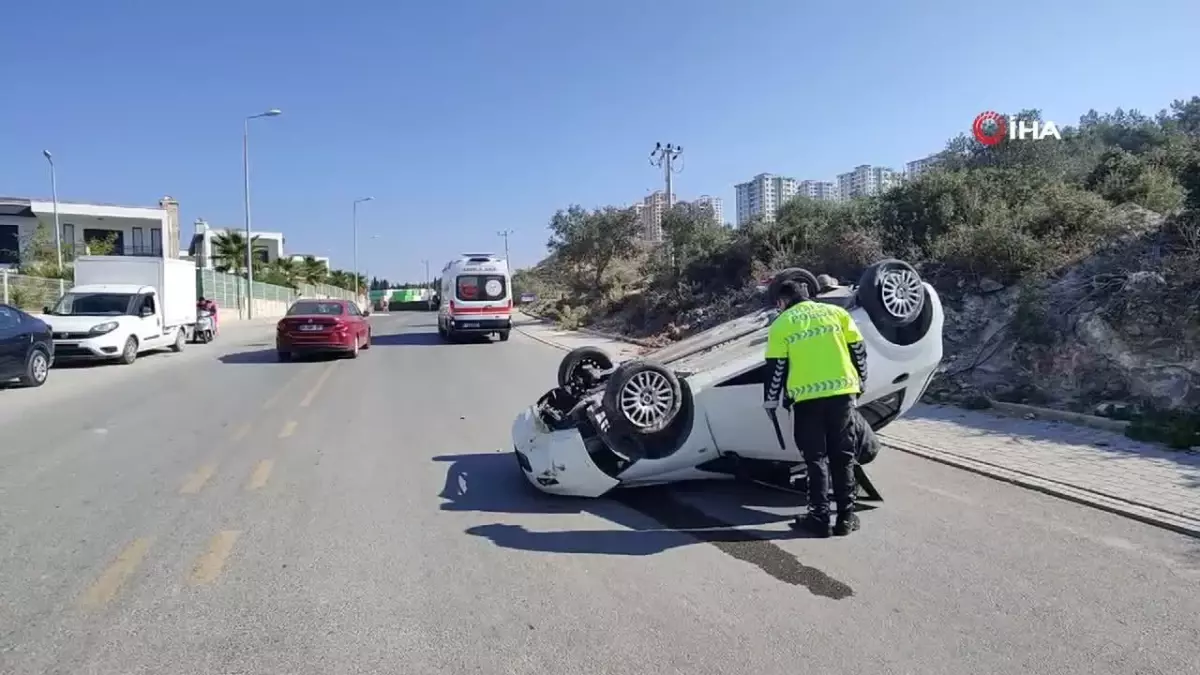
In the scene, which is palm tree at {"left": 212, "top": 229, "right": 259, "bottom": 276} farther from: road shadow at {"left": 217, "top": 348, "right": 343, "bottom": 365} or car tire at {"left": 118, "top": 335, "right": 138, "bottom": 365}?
car tire at {"left": 118, "top": 335, "right": 138, "bottom": 365}

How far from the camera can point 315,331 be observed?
64.5 ft

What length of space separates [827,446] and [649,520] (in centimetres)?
134

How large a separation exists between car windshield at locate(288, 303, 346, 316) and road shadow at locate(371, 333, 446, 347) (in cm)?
512

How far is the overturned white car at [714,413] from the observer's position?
5973mm

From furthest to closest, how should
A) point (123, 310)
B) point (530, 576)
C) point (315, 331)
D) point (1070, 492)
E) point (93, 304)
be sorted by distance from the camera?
point (315, 331)
point (123, 310)
point (93, 304)
point (1070, 492)
point (530, 576)

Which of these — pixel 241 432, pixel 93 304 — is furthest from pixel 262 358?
pixel 241 432

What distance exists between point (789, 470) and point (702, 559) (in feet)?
5.11

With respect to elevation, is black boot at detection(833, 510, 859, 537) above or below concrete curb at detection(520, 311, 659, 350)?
below

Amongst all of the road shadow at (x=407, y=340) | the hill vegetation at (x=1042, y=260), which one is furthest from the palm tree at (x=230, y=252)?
the hill vegetation at (x=1042, y=260)

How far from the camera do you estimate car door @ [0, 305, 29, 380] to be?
13.2 metres

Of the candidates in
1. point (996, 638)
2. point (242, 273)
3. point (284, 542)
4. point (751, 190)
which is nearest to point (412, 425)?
point (284, 542)

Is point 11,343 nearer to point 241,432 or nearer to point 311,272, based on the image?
point 241,432

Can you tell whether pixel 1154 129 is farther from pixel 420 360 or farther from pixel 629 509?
pixel 629 509

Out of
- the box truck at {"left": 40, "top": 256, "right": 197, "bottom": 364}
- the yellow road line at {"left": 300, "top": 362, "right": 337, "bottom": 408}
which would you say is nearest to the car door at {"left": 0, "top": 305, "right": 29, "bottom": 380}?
the box truck at {"left": 40, "top": 256, "right": 197, "bottom": 364}
